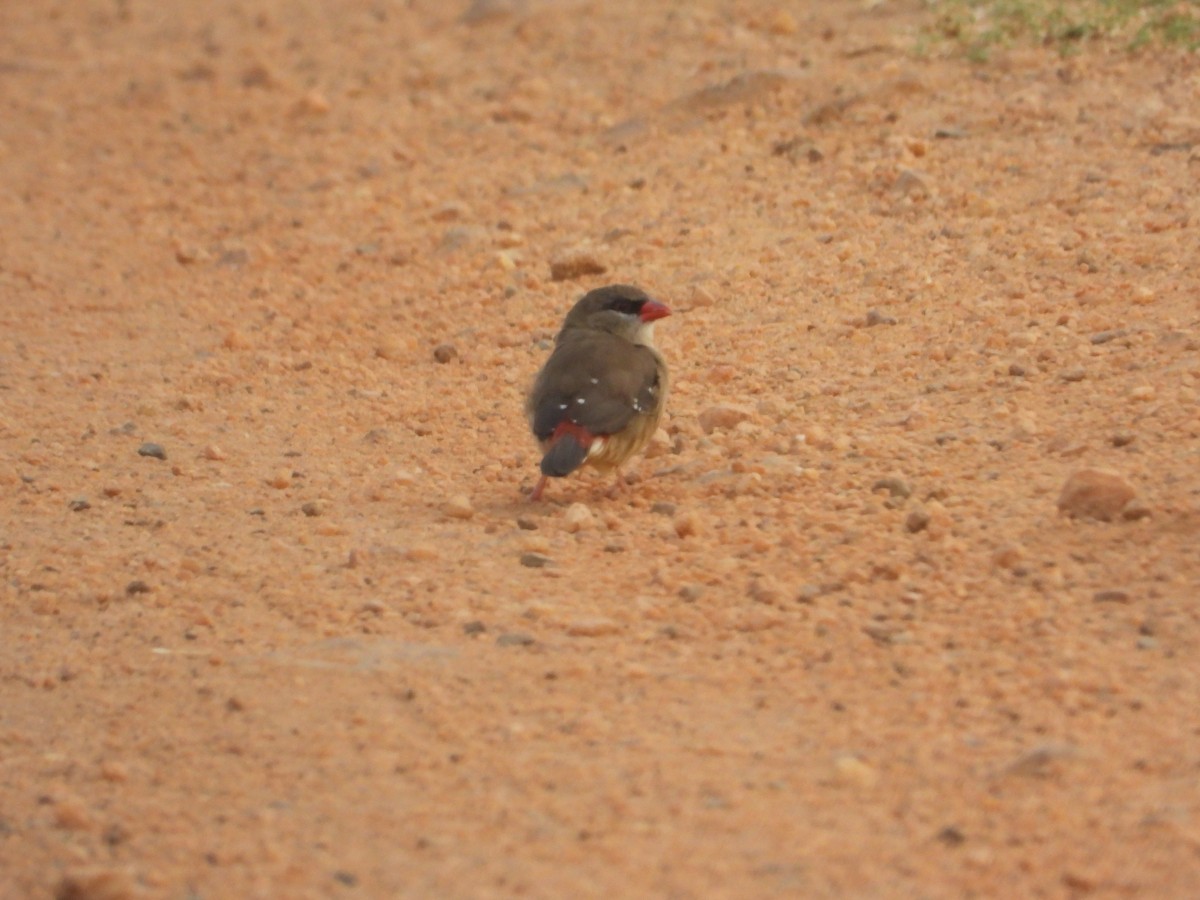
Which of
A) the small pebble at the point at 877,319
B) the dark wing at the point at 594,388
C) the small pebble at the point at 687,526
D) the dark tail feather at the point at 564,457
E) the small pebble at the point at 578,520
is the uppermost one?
the small pebble at the point at 877,319

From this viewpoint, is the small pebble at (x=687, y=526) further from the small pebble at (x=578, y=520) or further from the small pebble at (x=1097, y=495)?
the small pebble at (x=1097, y=495)

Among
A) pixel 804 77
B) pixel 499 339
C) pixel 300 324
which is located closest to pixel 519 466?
pixel 499 339

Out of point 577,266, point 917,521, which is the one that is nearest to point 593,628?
point 917,521

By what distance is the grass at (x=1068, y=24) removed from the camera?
34.9 ft

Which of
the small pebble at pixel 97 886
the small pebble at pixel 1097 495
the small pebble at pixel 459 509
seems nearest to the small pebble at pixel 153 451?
the small pebble at pixel 459 509

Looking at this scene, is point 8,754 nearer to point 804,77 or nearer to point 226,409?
point 226,409

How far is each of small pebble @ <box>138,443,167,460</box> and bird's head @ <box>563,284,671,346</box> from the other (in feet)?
6.21

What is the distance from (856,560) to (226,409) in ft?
12.3

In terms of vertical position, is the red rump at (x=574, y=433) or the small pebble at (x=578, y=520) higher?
the red rump at (x=574, y=433)

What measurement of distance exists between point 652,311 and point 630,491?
1.15 meters

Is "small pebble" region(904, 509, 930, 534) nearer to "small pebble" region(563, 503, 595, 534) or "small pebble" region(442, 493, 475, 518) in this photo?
"small pebble" region(563, 503, 595, 534)

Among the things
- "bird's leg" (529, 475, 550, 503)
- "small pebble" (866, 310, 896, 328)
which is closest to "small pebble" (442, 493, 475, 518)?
"bird's leg" (529, 475, 550, 503)

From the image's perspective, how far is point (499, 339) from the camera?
9.09m

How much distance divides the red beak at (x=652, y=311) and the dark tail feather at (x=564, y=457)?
1.24m
